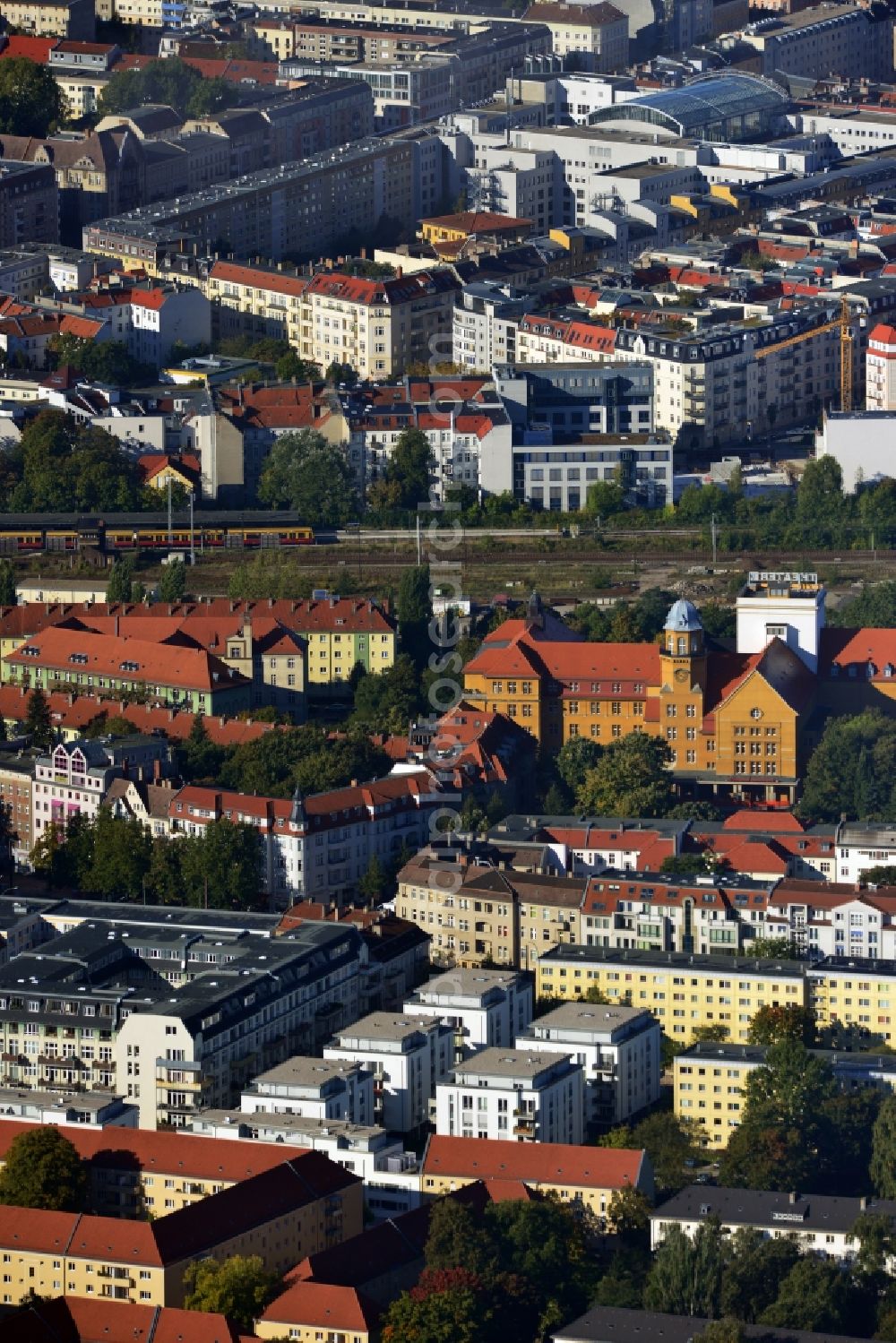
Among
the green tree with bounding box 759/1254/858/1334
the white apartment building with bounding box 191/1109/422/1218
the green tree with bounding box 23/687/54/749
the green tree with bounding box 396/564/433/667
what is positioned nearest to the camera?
the green tree with bounding box 759/1254/858/1334

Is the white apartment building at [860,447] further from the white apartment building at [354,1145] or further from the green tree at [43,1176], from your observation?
the green tree at [43,1176]

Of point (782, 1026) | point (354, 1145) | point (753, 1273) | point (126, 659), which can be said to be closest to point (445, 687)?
point (126, 659)

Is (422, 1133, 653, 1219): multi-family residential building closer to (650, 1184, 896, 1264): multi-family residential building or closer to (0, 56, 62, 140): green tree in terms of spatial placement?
(650, 1184, 896, 1264): multi-family residential building

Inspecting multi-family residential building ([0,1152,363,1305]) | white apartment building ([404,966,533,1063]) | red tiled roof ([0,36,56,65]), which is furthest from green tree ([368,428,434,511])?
multi-family residential building ([0,1152,363,1305])

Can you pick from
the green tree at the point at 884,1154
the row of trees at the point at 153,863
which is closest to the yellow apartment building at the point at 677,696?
the row of trees at the point at 153,863

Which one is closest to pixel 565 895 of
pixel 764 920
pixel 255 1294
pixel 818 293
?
pixel 764 920

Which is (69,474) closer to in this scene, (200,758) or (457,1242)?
(200,758)

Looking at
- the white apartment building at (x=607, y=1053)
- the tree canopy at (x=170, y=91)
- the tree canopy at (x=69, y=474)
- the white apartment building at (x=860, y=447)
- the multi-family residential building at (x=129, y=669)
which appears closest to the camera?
the white apartment building at (x=607, y=1053)
